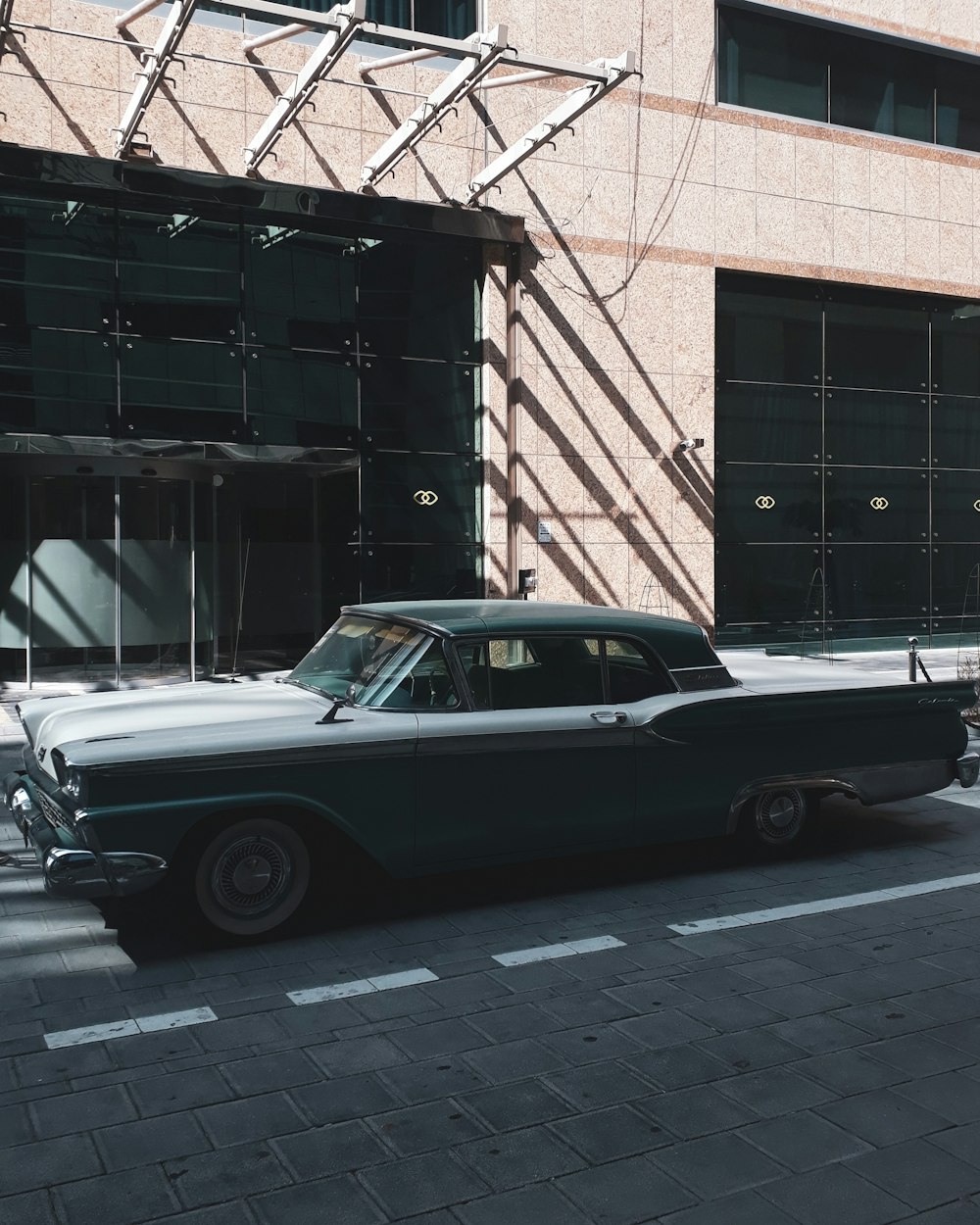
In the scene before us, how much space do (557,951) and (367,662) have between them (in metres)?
1.77

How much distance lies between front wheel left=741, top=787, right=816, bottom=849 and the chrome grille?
3.58 meters

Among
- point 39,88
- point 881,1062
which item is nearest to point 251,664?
point 39,88

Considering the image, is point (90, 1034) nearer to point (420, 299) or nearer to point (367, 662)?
point (367, 662)

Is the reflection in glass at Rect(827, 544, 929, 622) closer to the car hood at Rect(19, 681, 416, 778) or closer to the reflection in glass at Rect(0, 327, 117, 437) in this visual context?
the reflection in glass at Rect(0, 327, 117, 437)

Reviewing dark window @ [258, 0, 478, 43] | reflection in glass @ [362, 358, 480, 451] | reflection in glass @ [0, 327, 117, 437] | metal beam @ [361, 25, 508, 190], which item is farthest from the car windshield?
dark window @ [258, 0, 478, 43]

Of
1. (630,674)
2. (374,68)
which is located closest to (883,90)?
(374,68)

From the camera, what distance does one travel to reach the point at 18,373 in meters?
13.7

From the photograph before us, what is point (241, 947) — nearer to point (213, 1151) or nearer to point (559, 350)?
point (213, 1151)

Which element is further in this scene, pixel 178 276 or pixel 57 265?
pixel 178 276

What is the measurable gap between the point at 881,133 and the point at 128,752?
727 inches

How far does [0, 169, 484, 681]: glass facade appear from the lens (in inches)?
550

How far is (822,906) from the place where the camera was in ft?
20.0

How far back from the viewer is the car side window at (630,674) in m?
6.40

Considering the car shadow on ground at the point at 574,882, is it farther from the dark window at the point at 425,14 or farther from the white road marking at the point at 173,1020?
the dark window at the point at 425,14
